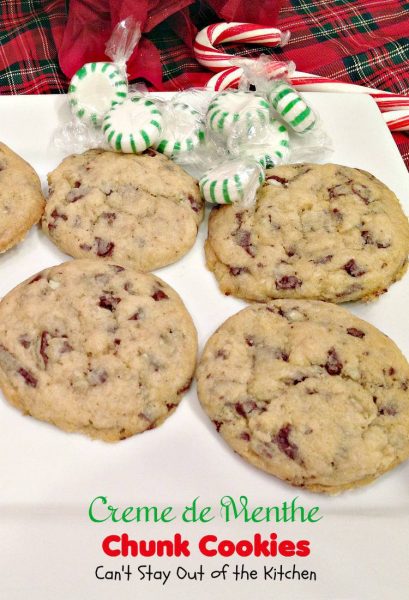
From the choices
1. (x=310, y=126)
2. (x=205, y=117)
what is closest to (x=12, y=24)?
(x=205, y=117)

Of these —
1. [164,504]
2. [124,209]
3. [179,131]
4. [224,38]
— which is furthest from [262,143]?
[164,504]

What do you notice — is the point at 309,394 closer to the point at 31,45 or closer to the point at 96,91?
the point at 96,91

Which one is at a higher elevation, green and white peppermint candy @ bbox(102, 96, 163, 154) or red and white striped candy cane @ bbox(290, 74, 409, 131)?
red and white striped candy cane @ bbox(290, 74, 409, 131)

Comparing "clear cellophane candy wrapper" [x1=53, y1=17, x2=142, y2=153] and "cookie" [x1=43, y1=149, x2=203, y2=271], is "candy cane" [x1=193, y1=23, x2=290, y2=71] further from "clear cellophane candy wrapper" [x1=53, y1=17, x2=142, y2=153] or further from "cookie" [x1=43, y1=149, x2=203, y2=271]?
"cookie" [x1=43, y1=149, x2=203, y2=271]

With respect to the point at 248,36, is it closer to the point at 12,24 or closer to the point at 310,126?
the point at 310,126

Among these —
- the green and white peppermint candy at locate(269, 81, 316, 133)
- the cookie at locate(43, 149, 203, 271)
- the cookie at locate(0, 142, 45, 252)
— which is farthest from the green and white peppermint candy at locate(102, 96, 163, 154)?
the green and white peppermint candy at locate(269, 81, 316, 133)

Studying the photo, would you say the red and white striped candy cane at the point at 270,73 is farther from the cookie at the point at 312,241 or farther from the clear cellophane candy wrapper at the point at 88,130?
the cookie at the point at 312,241

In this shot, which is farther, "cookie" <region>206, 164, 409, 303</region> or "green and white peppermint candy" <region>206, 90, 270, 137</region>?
"green and white peppermint candy" <region>206, 90, 270, 137</region>
